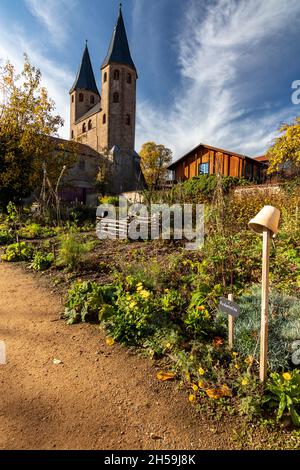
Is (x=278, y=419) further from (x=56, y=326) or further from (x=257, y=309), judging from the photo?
(x=56, y=326)

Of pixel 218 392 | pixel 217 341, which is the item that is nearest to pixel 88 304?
pixel 217 341

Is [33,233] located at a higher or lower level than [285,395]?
higher

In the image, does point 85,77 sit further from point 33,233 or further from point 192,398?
point 192,398

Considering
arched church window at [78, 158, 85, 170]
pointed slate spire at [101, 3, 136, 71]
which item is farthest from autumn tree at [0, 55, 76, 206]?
pointed slate spire at [101, 3, 136, 71]

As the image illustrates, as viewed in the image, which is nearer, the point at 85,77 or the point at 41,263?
the point at 41,263

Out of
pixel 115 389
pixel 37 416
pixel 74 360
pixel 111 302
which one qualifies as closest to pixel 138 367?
pixel 115 389

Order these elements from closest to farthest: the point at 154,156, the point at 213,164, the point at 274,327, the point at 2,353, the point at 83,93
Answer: the point at 274,327, the point at 2,353, the point at 213,164, the point at 83,93, the point at 154,156

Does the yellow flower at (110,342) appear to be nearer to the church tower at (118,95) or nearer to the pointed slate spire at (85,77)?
the church tower at (118,95)

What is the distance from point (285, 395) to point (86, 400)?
1.49 meters

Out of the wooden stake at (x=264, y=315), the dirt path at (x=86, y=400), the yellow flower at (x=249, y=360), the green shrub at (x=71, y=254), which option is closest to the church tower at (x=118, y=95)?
the green shrub at (x=71, y=254)

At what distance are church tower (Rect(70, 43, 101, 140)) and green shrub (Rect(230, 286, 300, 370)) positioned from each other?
3865 centimetres

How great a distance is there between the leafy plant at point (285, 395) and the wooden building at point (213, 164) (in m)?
18.3

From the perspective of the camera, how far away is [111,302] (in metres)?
3.33

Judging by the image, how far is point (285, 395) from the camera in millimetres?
1767
